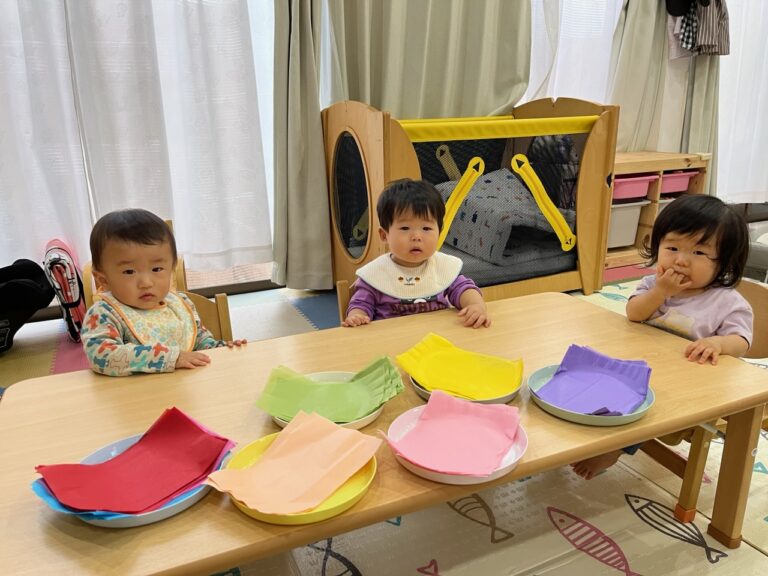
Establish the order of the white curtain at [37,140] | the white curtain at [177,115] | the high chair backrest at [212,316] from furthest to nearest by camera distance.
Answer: the white curtain at [177,115] → the white curtain at [37,140] → the high chair backrest at [212,316]

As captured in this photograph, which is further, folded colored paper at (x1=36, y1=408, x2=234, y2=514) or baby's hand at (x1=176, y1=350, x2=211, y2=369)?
baby's hand at (x1=176, y1=350, x2=211, y2=369)

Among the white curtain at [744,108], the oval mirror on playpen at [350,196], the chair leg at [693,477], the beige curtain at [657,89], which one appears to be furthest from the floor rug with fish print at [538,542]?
the white curtain at [744,108]

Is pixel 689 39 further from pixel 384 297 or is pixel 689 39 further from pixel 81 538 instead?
pixel 81 538

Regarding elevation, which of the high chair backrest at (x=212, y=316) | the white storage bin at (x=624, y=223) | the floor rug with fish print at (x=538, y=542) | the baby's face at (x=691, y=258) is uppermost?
the baby's face at (x=691, y=258)

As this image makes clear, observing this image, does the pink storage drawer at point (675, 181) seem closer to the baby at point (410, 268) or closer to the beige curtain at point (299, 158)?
the beige curtain at point (299, 158)

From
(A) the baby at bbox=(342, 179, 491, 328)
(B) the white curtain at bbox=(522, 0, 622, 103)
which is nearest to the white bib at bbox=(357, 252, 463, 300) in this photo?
(A) the baby at bbox=(342, 179, 491, 328)

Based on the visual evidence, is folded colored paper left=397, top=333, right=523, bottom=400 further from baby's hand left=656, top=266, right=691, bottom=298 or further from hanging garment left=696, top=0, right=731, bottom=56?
hanging garment left=696, top=0, right=731, bottom=56

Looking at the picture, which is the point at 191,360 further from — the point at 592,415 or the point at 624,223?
the point at 624,223

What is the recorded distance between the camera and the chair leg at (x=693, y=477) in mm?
1237

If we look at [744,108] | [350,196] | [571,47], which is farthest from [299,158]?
[744,108]

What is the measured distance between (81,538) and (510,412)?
588 millimetres

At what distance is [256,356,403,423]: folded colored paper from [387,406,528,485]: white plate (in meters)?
0.06

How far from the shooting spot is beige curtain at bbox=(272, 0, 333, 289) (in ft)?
→ 8.42

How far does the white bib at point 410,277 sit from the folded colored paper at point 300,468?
0.68 m
